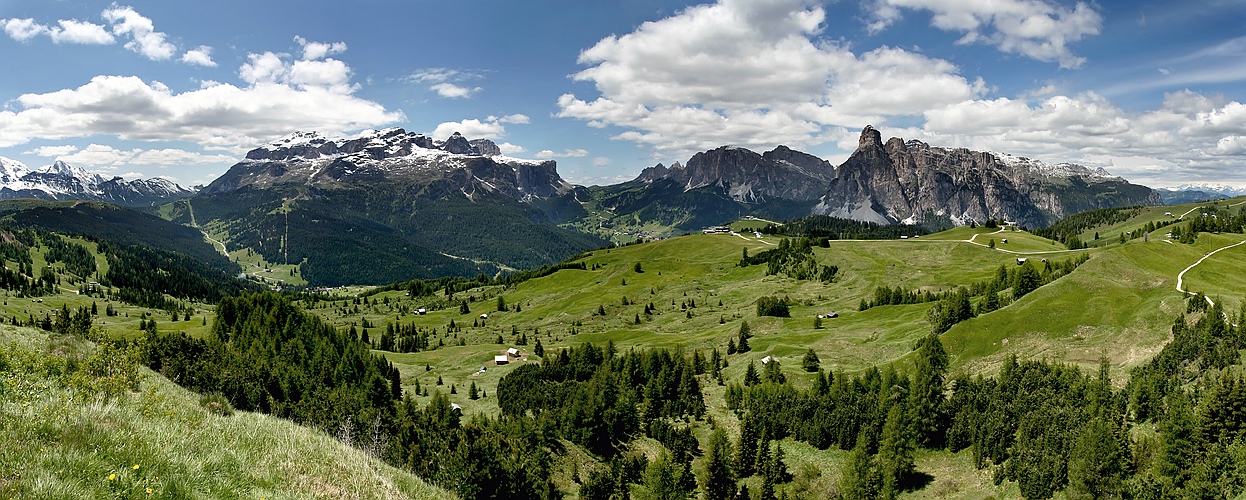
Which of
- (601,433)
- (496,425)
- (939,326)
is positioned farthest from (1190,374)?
(496,425)

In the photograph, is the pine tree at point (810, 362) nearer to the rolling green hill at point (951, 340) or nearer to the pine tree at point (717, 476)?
the rolling green hill at point (951, 340)

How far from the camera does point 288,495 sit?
17.7m

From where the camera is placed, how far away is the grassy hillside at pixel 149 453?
13859 millimetres

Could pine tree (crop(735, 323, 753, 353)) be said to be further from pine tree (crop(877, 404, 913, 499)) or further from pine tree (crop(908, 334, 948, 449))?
pine tree (crop(877, 404, 913, 499))

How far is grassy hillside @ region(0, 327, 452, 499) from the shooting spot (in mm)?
13859

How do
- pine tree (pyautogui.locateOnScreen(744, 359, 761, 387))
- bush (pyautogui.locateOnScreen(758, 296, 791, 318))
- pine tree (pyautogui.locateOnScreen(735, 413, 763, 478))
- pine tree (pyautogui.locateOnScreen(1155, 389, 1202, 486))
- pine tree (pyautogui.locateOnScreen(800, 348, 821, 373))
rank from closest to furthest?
1. pine tree (pyautogui.locateOnScreen(1155, 389, 1202, 486))
2. pine tree (pyautogui.locateOnScreen(735, 413, 763, 478))
3. pine tree (pyautogui.locateOnScreen(744, 359, 761, 387))
4. pine tree (pyautogui.locateOnScreen(800, 348, 821, 373))
5. bush (pyautogui.locateOnScreen(758, 296, 791, 318))

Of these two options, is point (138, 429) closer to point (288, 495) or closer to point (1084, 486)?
point (288, 495)

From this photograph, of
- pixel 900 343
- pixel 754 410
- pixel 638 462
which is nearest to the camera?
pixel 638 462

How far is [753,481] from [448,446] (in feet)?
154

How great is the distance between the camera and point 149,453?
1603 cm

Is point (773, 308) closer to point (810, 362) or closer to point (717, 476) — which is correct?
point (810, 362)

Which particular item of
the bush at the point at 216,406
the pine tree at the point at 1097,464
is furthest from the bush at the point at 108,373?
the pine tree at the point at 1097,464

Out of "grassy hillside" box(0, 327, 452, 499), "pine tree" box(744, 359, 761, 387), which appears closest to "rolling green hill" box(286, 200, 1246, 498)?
"pine tree" box(744, 359, 761, 387)

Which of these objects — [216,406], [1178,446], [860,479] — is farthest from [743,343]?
[216,406]
